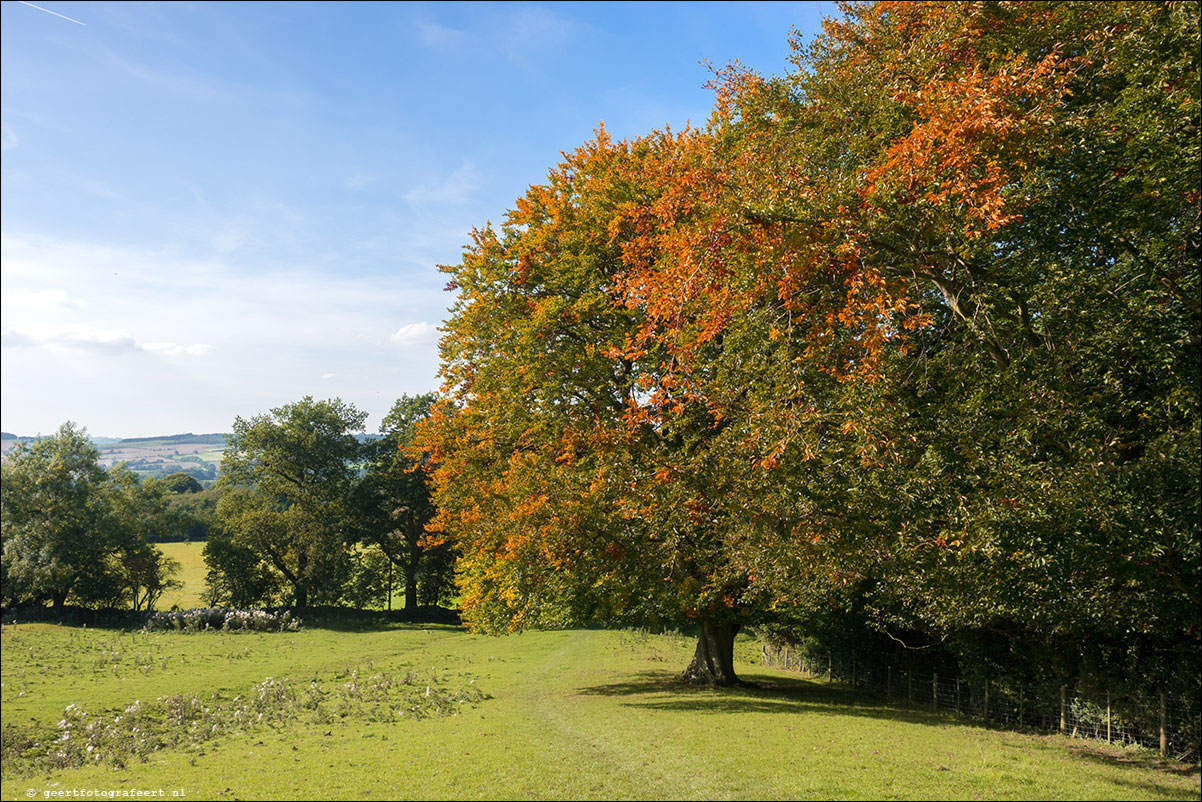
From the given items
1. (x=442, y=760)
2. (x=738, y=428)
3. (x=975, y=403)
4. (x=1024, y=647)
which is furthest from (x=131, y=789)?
(x=1024, y=647)

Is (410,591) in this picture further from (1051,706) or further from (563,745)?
(1051,706)

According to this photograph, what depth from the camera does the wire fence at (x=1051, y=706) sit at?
583 inches

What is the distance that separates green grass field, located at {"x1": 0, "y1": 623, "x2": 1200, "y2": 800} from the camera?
11.1 m

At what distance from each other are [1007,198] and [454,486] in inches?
750

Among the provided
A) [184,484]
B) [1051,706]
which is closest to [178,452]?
[184,484]

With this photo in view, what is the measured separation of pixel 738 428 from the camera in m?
16.2

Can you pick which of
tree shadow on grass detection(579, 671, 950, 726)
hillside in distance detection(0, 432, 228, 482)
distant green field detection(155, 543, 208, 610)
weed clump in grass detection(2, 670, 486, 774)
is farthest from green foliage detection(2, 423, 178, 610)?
hillside in distance detection(0, 432, 228, 482)

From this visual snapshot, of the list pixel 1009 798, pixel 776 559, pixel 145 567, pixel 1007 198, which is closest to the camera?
pixel 1009 798

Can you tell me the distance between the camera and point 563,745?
14438 millimetres

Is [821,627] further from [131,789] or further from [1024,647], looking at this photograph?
[131,789]

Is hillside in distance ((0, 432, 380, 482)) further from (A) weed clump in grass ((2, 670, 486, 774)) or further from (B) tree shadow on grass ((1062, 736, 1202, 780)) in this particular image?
(B) tree shadow on grass ((1062, 736, 1202, 780))

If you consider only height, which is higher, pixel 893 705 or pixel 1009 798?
pixel 1009 798

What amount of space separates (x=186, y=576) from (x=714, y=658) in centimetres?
5864

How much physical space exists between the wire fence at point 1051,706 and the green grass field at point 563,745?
40.5 inches
